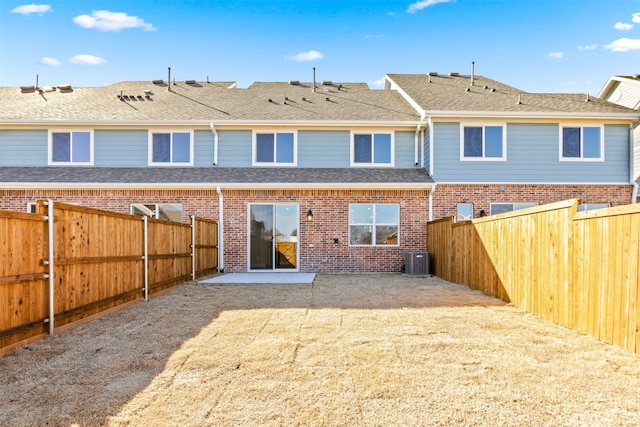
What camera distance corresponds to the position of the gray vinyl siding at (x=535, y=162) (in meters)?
13.1

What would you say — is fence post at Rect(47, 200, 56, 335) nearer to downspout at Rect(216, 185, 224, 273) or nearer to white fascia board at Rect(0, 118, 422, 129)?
downspout at Rect(216, 185, 224, 273)

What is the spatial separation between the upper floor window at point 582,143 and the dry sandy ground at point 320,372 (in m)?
9.35

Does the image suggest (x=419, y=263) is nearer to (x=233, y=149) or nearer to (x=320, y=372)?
(x=233, y=149)

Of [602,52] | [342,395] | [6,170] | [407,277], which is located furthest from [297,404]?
[602,52]

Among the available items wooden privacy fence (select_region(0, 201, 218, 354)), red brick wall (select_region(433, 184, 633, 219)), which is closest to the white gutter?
red brick wall (select_region(433, 184, 633, 219))

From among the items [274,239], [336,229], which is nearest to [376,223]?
[336,229]

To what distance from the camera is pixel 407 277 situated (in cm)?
1175

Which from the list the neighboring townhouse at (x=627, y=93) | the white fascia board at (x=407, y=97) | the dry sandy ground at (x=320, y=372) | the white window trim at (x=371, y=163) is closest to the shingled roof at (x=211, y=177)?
the white window trim at (x=371, y=163)

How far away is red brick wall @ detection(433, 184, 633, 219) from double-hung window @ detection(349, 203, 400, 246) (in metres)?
1.39

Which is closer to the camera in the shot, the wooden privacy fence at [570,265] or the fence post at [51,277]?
the wooden privacy fence at [570,265]

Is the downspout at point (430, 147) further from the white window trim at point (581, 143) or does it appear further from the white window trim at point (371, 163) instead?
the white window trim at point (581, 143)

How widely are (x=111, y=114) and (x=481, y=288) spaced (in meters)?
12.9

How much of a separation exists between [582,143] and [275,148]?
33.2 ft

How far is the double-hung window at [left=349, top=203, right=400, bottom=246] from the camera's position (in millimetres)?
13062
